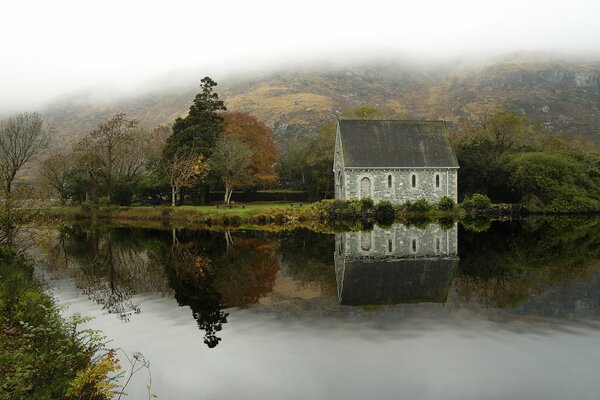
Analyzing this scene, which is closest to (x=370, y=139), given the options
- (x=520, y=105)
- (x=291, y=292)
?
(x=291, y=292)

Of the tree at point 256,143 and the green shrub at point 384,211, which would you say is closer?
the green shrub at point 384,211

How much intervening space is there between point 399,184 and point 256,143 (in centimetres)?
1981

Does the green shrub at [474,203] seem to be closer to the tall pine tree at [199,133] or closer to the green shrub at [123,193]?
the tall pine tree at [199,133]

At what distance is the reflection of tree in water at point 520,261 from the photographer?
658 inches

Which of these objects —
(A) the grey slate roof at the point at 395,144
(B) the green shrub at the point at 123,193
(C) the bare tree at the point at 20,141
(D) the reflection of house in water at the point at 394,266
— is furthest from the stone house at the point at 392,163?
(C) the bare tree at the point at 20,141

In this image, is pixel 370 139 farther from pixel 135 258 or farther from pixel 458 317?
pixel 458 317

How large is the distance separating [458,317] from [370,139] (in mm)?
39652

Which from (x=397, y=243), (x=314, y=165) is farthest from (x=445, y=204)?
(x=397, y=243)

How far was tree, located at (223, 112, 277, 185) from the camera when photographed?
193ft

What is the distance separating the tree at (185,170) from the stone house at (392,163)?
48.1 feet

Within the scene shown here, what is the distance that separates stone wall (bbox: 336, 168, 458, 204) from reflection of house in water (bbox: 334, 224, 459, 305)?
17.1 meters

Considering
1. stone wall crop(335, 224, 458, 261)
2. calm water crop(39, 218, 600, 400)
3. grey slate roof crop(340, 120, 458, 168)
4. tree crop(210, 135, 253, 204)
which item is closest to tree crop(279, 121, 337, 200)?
grey slate roof crop(340, 120, 458, 168)

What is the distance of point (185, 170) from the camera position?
50.6 metres

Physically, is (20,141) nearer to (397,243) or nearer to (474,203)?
(397,243)
